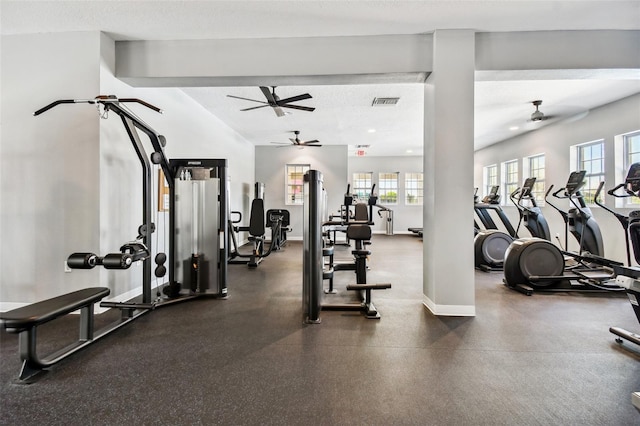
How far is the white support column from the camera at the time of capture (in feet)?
10.0

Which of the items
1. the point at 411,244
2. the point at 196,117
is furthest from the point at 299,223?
the point at 196,117

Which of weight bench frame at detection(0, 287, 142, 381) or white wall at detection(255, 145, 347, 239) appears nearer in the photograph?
weight bench frame at detection(0, 287, 142, 381)

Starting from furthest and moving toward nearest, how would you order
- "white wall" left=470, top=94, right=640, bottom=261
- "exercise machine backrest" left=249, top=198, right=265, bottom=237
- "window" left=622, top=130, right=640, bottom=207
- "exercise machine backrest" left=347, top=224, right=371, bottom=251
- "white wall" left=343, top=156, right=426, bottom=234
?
1. "white wall" left=343, top=156, right=426, bottom=234
2. "exercise machine backrest" left=249, top=198, right=265, bottom=237
3. "white wall" left=470, top=94, right=640, bottom=261
4. "window" left=622, top=130, right=640, bottom=207
5. "exercise machine backrest" left=347, top=224, right=371, bottom=251

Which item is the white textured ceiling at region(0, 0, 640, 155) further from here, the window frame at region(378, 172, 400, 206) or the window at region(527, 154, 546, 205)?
the window frame at region(378, 172, 400, 206)

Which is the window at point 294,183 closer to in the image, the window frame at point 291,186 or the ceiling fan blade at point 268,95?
the window frame at point 291,186

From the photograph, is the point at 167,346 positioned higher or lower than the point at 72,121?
lower

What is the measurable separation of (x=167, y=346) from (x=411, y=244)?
726cm

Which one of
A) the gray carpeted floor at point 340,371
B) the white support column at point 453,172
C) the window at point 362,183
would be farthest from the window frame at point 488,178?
the white support column at point 453,172

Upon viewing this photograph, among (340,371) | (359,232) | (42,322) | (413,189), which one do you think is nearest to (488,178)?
(413,189)

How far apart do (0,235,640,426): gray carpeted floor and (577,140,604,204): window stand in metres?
3.63

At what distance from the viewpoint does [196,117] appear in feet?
17.1

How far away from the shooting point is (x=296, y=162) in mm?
9195

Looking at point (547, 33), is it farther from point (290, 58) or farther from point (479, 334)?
point (479, 334)

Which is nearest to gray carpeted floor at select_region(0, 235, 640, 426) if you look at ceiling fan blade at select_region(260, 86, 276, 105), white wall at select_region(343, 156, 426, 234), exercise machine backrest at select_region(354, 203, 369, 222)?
exercise machine backrest at select_region(354, 203, 369, 222)
